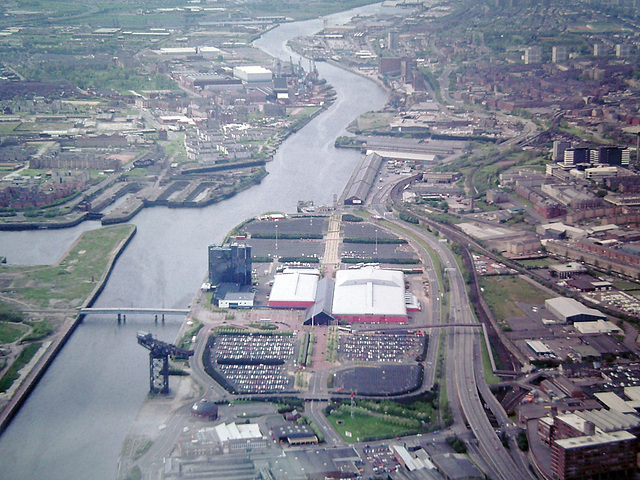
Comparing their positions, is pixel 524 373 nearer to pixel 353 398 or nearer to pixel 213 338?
pixel 353 398

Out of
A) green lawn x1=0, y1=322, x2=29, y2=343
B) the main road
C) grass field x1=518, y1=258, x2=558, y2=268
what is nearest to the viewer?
the main road

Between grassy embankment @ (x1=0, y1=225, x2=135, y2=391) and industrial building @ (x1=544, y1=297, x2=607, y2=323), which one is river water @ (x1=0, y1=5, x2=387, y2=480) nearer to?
grassy embankment @ (x1=0, y1=225, x2=135, y2=391)

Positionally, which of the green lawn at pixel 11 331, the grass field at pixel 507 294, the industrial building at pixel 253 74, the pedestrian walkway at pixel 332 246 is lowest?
the green lawn at pixel 11 331

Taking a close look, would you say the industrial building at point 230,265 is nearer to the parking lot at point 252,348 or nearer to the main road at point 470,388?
the parking lot at point 252,348

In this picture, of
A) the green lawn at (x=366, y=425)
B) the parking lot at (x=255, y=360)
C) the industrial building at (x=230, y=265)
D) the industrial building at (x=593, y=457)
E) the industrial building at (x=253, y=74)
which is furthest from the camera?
the industrial building at (x=253, y=74)

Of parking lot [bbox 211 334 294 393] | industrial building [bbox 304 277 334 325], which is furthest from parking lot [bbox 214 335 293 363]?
industrial building [bbox 304 277 334 325]

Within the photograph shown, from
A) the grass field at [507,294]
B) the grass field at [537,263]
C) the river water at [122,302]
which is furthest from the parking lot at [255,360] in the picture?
the grass field at [537,263]
